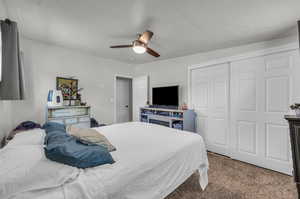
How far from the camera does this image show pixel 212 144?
3.45 m

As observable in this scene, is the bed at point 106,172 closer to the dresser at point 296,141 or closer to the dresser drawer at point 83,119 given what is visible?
the dresser at point 296,141

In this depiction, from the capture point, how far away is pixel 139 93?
195 inches

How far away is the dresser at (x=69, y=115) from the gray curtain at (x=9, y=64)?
1.73 m

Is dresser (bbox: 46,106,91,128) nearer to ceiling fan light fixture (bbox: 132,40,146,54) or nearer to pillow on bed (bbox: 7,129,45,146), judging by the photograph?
pillow on bed (bbox: 7,129,45,146)

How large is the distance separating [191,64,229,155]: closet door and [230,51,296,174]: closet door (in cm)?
17

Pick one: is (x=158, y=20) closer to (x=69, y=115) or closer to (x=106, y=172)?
(x=106, y=172)

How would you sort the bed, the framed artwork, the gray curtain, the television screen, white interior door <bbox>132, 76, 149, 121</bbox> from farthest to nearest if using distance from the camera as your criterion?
white interior door <bbox>132, 76, 149, 121</bbox> → the television screen → the framed artwork → the gray curtain → the bed

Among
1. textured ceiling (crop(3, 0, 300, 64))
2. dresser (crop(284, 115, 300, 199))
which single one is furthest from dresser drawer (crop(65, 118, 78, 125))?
dresser (crop(284, 115, 300, 199))

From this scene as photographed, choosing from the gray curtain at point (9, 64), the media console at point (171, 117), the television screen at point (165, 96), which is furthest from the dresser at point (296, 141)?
the gray curtain at point (9, 64)

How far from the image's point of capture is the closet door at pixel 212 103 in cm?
323

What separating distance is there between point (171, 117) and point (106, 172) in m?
2.90

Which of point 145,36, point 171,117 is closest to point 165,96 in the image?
point 171,117

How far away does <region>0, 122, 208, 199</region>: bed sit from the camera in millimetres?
830

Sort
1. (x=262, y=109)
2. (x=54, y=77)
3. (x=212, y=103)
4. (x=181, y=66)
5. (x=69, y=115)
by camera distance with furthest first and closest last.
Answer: (x=181, y=66) < (x=212, y=103) < (x=54, y=77) < (x=69, y=115) < (x=262, y=109)
